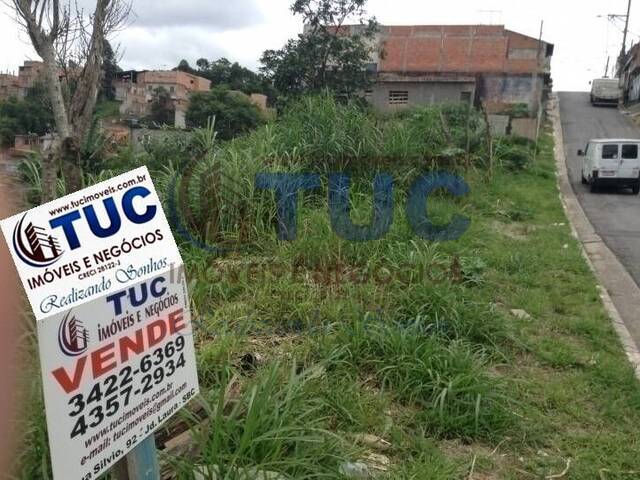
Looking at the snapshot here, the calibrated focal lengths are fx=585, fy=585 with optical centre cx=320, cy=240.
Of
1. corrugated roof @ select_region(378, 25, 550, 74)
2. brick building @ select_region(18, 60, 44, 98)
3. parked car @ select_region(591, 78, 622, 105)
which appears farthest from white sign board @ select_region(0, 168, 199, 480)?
parked car @ select_region(591, 78, 622, 105)

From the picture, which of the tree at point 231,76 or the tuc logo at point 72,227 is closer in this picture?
the tuc logo at point 72,227

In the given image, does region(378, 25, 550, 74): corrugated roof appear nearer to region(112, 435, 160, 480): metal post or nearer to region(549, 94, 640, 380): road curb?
region(549, 94, 640, 380): road curb

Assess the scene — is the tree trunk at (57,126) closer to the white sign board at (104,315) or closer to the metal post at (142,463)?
the white sign board at (104,315)

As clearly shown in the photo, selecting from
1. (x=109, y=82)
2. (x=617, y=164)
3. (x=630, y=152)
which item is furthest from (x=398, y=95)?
(x=109, y=82)

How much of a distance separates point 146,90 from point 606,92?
3751 cm

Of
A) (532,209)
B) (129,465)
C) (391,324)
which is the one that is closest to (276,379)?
(129,465)

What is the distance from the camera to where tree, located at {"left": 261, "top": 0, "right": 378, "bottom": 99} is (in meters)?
17.7

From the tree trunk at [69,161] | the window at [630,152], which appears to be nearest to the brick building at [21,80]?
the tree trunk at [69,161]

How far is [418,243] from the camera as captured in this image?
19.4 feet

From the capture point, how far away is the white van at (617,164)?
48.7 feet

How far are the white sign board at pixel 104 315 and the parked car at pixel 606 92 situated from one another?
47.1m

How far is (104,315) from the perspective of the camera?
1.60 m

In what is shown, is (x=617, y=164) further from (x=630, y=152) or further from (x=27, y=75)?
(x=27, y=75)

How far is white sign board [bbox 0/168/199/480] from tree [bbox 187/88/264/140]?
7471 mm
